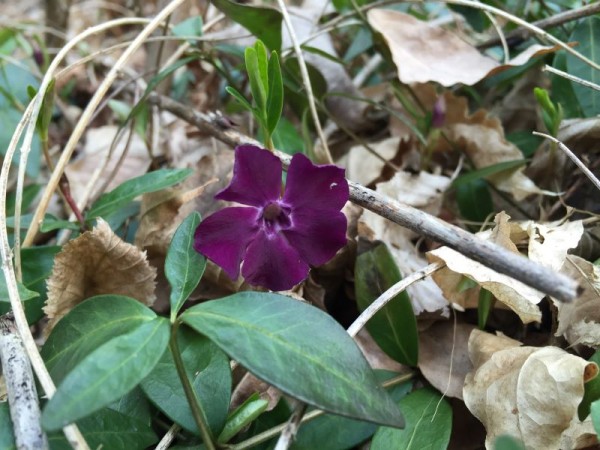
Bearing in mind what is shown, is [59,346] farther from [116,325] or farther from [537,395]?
[537,395]

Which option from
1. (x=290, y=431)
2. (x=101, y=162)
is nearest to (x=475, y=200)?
(x=290, y=431)

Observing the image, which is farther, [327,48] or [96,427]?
[327,48]

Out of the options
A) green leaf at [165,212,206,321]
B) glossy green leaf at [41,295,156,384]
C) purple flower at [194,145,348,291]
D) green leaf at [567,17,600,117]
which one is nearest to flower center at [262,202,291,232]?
purple flower at [194,145,348,291]

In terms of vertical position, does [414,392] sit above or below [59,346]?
below

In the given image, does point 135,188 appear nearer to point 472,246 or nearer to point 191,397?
point 191,397

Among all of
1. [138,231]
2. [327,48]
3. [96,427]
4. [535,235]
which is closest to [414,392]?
[535,235]

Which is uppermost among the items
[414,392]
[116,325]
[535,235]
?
[116,325]
